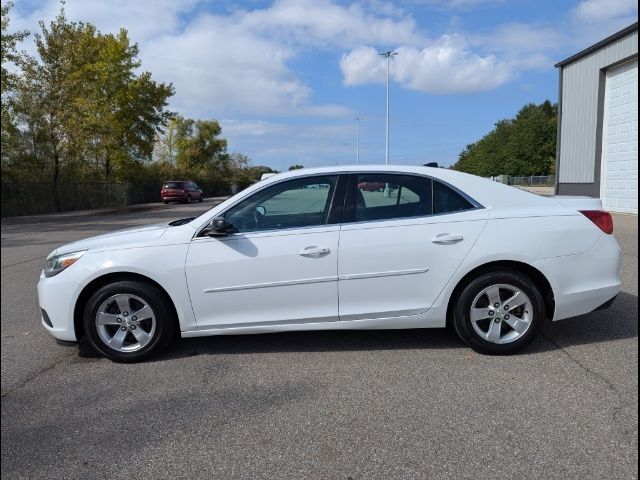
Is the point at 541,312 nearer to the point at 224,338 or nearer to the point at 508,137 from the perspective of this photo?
the point at 224,338

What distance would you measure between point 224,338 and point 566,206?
10.7ft

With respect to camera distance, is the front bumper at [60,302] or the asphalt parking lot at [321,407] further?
the front bumper at [60,302]

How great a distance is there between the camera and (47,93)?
22047mm

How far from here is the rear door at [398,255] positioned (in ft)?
13.3

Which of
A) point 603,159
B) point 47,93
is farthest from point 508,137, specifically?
point 47,93

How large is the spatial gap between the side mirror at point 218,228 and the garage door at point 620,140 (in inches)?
A: 620

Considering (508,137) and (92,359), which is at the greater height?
(508,137)

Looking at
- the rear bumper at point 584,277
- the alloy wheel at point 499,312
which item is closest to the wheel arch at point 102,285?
the alloy wheel at point 499,312

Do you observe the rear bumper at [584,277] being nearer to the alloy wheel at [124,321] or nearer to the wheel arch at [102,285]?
the wheel arch at [102,285]

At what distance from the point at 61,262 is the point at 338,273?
2251 mm

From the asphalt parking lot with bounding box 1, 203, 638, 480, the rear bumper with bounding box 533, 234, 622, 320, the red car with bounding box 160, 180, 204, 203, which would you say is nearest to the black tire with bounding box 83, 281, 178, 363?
the asphalt parking lot with bounding box 1, 203, 638, 480

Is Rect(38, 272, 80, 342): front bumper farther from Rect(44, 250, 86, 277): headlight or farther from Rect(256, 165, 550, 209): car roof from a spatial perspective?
Rect(256, 165, 550, 209): car roof

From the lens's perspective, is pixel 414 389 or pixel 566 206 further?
pixel 566 206

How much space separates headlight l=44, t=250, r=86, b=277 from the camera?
13.4ft
